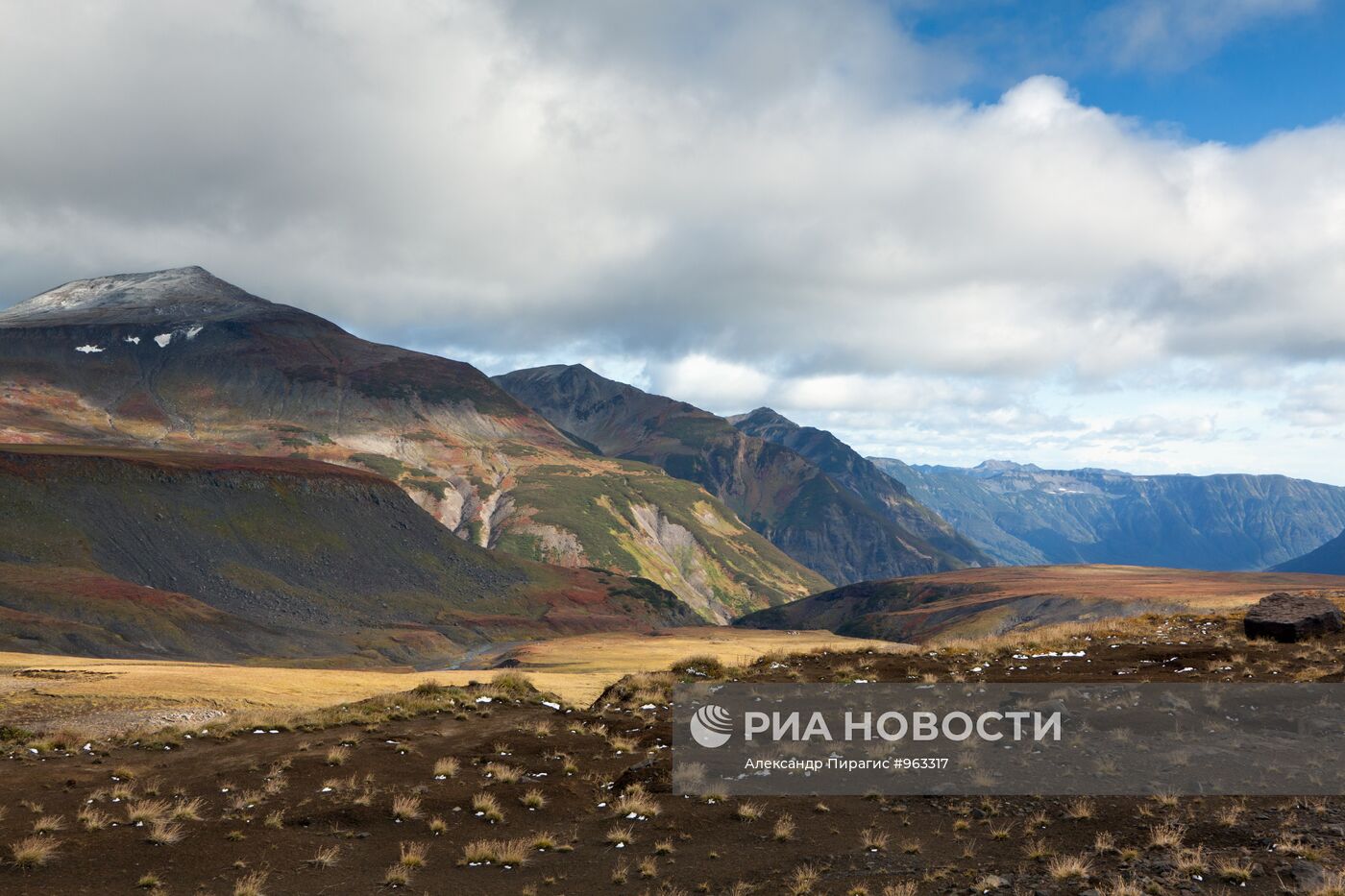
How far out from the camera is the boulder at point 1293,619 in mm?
31125

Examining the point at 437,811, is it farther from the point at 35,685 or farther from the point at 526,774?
the point at 35,685

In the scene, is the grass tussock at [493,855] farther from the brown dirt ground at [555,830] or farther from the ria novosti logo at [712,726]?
A: the ria novosti logo at [712,726]

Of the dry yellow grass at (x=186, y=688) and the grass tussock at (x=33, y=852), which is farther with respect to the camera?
the dry yellow grass at (x=186, y=688)

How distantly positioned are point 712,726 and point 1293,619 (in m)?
22.8

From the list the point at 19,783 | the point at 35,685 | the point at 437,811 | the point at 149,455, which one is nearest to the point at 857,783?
the point at 437,811

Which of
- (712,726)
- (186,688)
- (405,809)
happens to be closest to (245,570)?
(186,688)

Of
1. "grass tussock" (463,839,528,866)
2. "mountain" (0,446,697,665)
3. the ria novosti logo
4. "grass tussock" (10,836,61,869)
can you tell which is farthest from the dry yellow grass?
"mountain" (0,446,697,665)

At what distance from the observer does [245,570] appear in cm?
13162

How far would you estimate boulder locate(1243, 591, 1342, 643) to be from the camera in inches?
1225

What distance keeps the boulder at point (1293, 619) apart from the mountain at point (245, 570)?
320 ft

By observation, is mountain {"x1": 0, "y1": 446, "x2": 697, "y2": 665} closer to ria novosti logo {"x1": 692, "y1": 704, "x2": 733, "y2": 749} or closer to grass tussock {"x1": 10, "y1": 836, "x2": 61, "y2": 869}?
grass tussock {"x1": 10, "y1": 836, "x2": 61, "y2": 869}

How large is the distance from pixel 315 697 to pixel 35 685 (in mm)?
12748

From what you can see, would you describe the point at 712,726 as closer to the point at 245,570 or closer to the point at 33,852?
the point at 33,852

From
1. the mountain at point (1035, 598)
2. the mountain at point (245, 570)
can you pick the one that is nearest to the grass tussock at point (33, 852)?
the mountain at point (245, 570)
